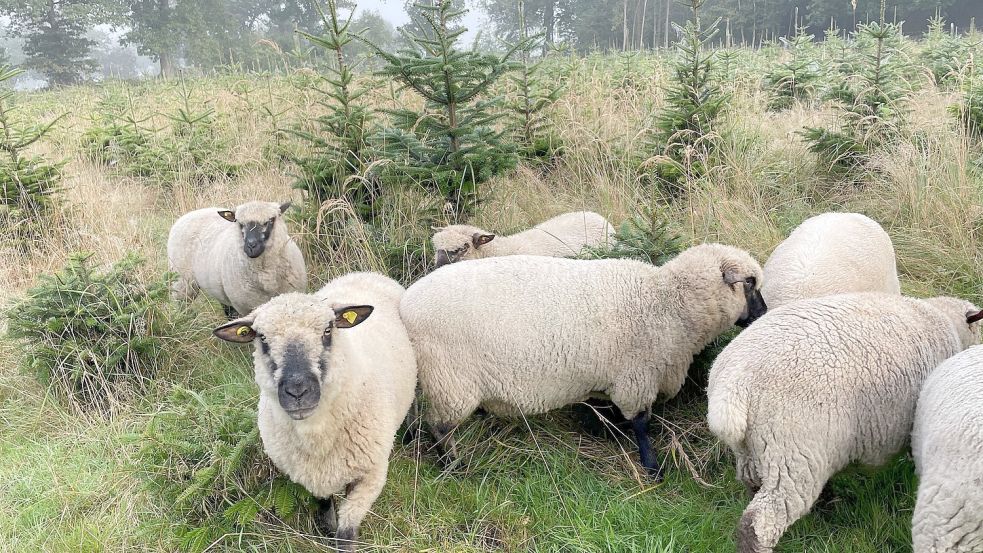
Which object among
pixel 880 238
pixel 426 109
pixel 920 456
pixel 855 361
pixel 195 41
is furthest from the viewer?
pixel 195 41

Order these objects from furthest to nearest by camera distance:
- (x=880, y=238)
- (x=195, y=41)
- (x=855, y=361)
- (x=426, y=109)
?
1. (x=195, y=41)
2. (x=426, y=109)
3. (x=880, y=238)
4. (x=855, y=361)

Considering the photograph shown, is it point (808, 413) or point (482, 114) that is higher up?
point (482, 114)

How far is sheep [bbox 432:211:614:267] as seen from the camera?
15.3ft

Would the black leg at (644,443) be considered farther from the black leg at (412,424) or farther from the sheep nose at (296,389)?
the sheep nose at (296,389)

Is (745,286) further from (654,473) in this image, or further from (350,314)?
(350,314)

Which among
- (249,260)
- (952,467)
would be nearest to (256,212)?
(249,260)

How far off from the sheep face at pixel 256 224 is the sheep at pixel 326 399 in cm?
187

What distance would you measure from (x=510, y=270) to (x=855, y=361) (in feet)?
5.85

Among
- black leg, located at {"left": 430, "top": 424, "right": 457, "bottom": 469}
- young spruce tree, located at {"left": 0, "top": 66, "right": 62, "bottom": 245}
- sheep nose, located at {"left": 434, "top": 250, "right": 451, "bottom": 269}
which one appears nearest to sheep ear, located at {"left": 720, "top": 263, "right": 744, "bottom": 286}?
black leg, located at {"left": 430, "top": 424, "right": 457, "bottom": 469}

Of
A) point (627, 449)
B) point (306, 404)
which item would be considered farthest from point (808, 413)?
point (306, 404)

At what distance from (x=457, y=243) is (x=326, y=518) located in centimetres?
225

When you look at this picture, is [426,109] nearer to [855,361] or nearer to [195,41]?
[855,361]

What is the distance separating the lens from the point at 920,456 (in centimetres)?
240

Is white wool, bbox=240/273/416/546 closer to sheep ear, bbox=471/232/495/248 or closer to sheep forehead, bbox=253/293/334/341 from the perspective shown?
sheep forehead, bbox=253/293/334/341
